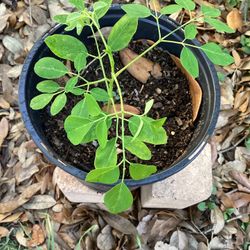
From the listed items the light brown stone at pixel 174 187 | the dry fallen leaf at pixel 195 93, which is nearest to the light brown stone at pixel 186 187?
the light brown stone at pixel 174 187

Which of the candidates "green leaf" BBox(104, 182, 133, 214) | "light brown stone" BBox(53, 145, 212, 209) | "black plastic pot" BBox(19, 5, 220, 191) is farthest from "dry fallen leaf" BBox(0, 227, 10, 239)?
"green leaf" BBox(104, 182, 133, 214)

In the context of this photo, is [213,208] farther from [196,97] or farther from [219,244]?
[196,97]

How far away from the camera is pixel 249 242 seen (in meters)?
1.63

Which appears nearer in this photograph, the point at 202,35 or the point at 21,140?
the point at 21,140

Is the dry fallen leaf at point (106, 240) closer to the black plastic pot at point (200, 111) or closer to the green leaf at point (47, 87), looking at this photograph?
the black plastic pot at point (200, 111)

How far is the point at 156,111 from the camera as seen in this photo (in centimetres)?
141

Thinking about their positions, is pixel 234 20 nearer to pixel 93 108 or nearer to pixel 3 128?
pixel 3 128

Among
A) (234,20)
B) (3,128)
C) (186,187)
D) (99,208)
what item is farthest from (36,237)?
(234,20)

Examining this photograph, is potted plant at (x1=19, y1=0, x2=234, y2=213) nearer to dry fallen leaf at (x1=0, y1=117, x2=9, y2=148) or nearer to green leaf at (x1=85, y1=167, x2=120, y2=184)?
green leaf at (x1=85, y1=167, x2=120, y2=184)

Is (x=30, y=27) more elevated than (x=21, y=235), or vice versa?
(x=30, y=27)

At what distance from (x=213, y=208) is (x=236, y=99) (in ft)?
1.39

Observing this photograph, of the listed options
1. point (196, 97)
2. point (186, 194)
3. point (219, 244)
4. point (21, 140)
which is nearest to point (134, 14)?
point (196, 97)

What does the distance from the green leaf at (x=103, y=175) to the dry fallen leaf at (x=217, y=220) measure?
2.60 ft

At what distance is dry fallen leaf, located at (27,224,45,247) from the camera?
157cm
